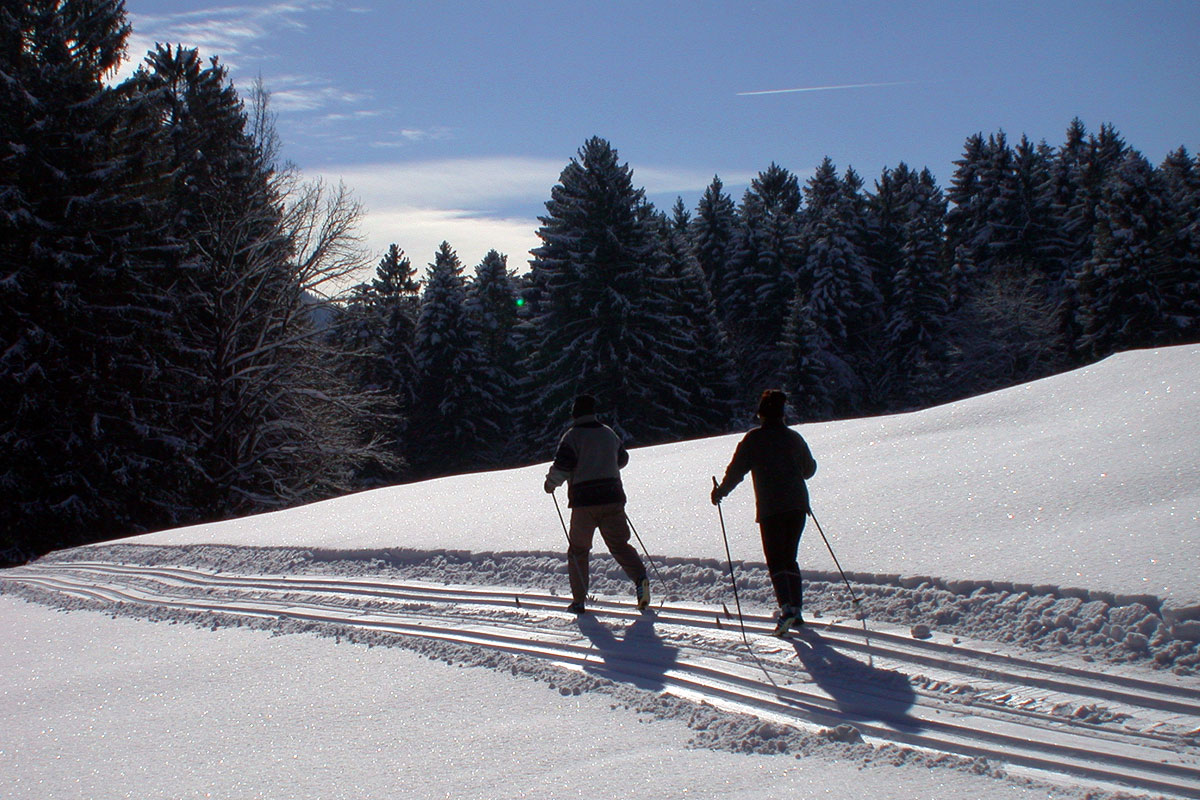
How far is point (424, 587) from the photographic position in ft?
29.0

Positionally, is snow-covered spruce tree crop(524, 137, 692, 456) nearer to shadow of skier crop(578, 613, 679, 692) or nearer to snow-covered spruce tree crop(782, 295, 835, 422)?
snow-covered spruce tree crop(782, 295, 835, 422)

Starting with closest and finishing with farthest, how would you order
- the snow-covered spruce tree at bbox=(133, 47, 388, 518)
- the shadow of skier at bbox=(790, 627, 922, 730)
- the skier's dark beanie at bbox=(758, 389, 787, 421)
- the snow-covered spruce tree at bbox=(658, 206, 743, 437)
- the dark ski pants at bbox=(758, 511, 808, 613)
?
the shadow of skier at bbox=(790, 627, 922, 730) < the dark ski pants at bbox=(758, 511, 808, 613) < the skier's dark beanie at bbox=(758, 389, 787, 421) < the snow-covered spruce tree at bbox=(133, 47, 388, 518) < the snow-covered spruce tree at bbox=(658, 206, 743, 437)

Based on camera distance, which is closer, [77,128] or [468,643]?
[468,643]

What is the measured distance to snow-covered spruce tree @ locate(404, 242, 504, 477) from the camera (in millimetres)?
47812

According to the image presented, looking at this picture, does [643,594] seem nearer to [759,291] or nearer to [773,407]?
[773,407]

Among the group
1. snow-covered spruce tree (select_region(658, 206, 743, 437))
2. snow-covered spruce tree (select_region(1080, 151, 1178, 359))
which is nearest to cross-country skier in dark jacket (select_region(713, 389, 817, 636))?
snow-covered spruce tree (select_region(658, 206, 743, 437))

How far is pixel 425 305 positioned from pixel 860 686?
45653 mm

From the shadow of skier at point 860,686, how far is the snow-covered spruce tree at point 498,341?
37.1 m

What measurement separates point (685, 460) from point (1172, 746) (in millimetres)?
10626

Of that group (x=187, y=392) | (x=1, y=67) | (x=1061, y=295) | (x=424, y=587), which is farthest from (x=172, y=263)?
(x=1061, y=295)

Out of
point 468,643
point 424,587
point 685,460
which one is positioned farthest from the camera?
point 685,460

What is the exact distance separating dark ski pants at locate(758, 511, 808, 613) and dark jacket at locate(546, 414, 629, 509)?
4.84 ft

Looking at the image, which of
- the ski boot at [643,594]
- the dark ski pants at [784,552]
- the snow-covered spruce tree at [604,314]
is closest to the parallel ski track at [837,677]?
the ski boot at [643,594]

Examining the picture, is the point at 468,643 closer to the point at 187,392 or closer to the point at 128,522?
the point at 128,522
